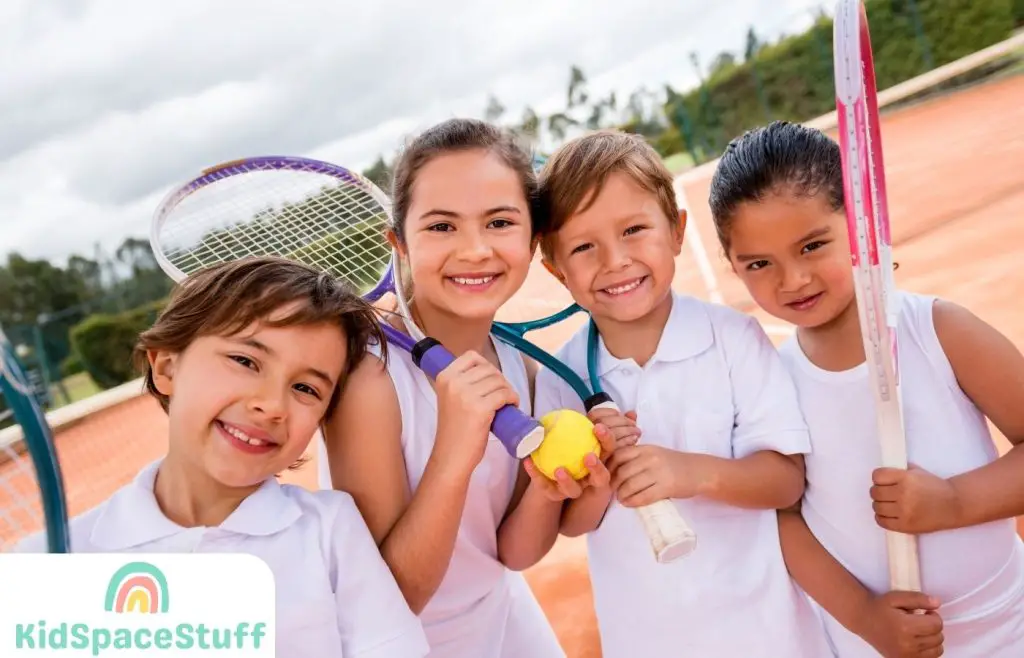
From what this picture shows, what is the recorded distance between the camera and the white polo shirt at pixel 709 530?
1027 millimetres

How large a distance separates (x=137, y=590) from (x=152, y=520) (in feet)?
0.45

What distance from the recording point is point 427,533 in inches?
36.4

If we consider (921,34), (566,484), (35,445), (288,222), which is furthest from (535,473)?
(921,34)

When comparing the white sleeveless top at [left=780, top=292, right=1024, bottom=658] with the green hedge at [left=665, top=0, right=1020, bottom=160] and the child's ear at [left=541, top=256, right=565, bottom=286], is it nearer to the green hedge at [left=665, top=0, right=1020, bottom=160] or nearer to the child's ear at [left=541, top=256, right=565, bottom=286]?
the child's ear at [left=541, top=256, right=565, bottom=286]

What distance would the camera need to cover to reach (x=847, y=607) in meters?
1.04

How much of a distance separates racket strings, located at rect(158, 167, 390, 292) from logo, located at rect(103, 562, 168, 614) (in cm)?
56

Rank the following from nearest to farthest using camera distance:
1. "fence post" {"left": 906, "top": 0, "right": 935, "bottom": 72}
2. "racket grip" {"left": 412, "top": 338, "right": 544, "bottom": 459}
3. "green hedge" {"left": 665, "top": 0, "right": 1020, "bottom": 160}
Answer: "racket grip" {"left": 412, "top": 338, "right": 544, "bottom": 459} → "green hedge" {"left": 665, "top": 0, "right": 1020, "bottom": 160} → "fence post" {"left": 906, "top": 0, "right": 935, "bottom": 72}

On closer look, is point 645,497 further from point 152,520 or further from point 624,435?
point 152,520

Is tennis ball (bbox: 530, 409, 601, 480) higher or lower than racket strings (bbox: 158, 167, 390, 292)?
lower

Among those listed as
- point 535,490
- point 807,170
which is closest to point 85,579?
point 535,490

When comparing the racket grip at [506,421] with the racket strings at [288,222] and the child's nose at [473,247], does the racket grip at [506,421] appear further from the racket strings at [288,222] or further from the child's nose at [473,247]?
the racket strings at [288,222]

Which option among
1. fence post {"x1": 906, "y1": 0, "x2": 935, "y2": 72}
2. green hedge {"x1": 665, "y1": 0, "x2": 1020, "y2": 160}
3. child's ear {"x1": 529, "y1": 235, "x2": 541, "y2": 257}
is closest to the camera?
child's ear {"x1": 529, "y1": 235, "x2": 541, "y2": 257}

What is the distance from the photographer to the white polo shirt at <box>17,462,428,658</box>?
873 millimetres

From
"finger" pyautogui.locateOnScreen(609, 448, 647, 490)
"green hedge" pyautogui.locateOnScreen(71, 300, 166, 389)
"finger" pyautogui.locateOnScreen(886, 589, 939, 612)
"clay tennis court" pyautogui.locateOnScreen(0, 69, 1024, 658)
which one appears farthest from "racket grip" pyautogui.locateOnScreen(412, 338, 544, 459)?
"green hedge" pyautogui.locateOnScreen(71, 300, 166, 389)
